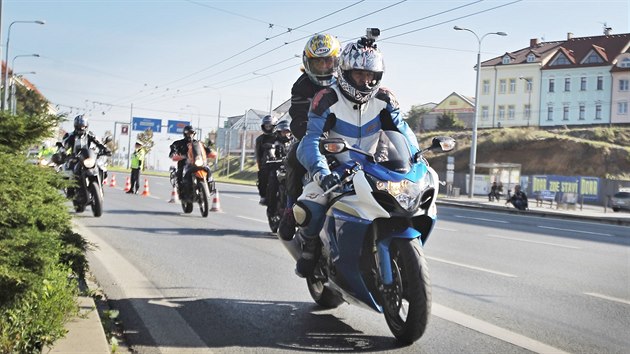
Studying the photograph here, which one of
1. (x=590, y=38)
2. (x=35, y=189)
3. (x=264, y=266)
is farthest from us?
(x=590, y=38)

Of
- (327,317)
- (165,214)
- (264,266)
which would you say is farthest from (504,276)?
(165,214)

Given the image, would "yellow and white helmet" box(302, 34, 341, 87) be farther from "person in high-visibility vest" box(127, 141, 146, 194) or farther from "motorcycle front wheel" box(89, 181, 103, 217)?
"person in high-visibility vest" box(127, 141, 146, 194)

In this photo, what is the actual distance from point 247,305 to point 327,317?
77 cm

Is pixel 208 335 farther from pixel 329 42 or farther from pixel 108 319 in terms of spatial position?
pixel 329 42

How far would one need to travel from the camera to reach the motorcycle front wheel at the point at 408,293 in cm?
429

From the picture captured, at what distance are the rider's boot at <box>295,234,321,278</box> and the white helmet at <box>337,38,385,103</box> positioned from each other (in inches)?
39.7

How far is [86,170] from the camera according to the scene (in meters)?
12.7

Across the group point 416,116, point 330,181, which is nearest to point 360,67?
point 330,181

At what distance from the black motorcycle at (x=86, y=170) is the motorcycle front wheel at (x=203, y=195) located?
1.87m

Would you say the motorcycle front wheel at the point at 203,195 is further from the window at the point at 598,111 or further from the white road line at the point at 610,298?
the window at the point at 598,111

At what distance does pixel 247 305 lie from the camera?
602cm

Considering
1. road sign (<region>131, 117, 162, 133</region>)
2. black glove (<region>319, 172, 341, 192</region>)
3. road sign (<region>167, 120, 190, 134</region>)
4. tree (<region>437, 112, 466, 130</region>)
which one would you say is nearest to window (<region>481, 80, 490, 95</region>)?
tree (<region>437, 112, 466, 130</region>)

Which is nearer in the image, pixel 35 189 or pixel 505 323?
pixel 35 189

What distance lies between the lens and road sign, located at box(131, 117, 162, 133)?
3292 inches
